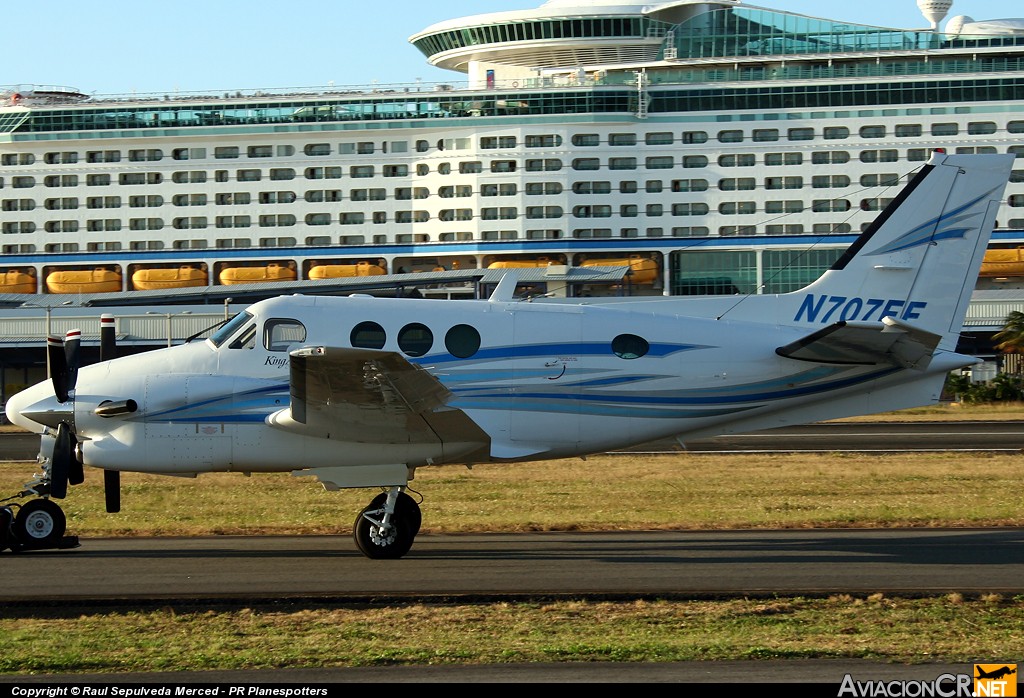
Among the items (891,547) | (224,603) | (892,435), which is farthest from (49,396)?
(892,435)

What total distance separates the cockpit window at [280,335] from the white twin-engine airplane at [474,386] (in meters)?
0.02

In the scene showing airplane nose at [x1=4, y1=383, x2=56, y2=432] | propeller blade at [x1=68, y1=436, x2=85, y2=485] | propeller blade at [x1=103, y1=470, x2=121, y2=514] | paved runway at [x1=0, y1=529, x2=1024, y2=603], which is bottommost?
paved runway at [x1=0, y1=529, x2=1024, y2=603]

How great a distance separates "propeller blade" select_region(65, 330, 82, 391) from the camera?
14328mm

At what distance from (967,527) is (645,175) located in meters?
40.4

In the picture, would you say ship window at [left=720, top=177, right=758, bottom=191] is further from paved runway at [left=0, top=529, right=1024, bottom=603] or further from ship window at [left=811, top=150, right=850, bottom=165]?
paved runway at [left=0, top=529, right=1024, bottom=603]

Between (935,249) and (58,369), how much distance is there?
38.9 ft

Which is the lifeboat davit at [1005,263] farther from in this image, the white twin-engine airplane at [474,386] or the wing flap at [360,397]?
the wing flap at [360,397]

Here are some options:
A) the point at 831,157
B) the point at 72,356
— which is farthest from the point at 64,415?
the point at 831,157

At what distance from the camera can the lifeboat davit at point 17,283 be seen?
189 feet

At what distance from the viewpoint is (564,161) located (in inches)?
2153

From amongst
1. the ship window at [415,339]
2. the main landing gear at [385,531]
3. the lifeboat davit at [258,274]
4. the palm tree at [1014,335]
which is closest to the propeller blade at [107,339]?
the ship window at [415,339]

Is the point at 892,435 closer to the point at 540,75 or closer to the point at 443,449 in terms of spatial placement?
the point at 443,449

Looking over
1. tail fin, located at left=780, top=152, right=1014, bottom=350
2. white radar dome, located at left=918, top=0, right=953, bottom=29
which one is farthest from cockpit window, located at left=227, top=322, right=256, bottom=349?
white radar dome, located at left=918, top=0, right=953, bottom=29

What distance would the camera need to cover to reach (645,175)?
54.8 meters
